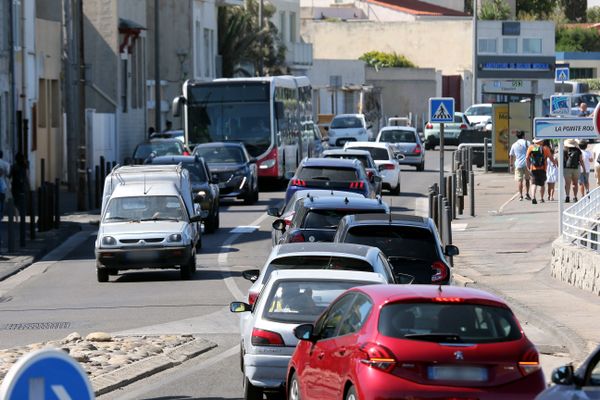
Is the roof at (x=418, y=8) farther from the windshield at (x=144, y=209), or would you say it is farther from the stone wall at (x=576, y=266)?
the stone wall at (x=576, y=266)

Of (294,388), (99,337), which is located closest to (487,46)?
(99,337)

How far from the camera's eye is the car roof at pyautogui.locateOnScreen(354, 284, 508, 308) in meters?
9.61

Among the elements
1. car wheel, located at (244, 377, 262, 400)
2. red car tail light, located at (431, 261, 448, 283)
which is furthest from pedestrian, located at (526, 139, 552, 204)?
car wheel, located at (244, 377, 262, 400)

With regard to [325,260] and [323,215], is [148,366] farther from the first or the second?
[323,215]

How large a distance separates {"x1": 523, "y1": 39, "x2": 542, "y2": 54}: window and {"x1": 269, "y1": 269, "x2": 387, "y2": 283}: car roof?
311ft

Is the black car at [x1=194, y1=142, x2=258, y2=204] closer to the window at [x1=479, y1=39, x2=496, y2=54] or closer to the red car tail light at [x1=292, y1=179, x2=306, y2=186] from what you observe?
the red car tail light at [x1=292, y1=179, x2=306, y2=186]

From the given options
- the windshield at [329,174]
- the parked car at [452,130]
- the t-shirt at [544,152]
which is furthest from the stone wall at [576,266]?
the parked car at [452,130]

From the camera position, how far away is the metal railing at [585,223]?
832 inches

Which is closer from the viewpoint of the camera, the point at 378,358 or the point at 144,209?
the point at 378,358

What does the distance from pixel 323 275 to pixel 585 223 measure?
10.5m

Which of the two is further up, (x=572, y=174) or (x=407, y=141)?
(x=407, y=141)

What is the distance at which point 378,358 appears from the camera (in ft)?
30.3

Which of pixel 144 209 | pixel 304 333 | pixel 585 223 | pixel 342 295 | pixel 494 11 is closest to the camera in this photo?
pixel 304 333

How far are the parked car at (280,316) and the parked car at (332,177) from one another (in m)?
15.8
